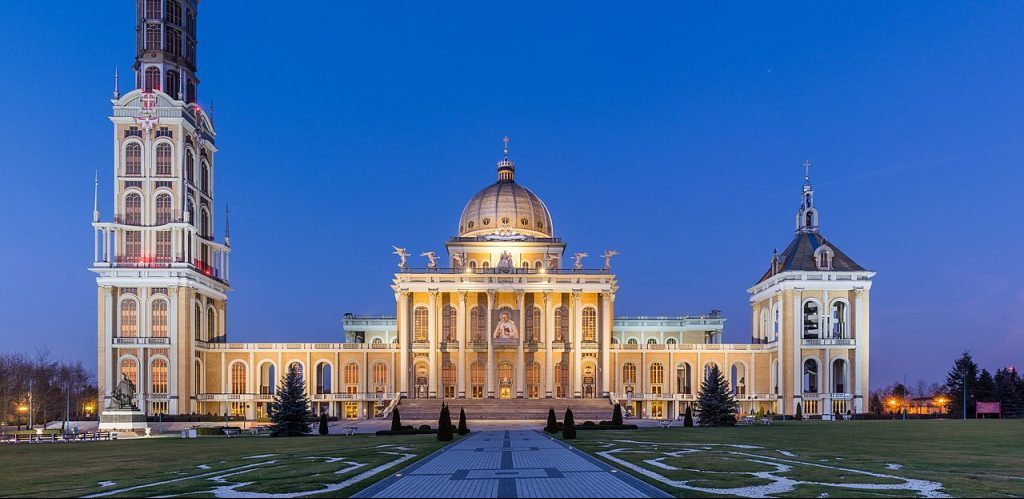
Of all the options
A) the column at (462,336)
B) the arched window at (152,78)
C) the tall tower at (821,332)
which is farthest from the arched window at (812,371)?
the arched window at (152,78)

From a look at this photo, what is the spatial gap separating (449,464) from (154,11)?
270 ft

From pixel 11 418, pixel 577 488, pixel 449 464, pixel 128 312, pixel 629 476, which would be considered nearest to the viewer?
pixel 577 488

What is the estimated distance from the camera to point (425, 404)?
96.1m

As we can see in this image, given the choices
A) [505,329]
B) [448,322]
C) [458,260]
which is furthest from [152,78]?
[505,329]

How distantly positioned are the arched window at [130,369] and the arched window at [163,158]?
19565 mm

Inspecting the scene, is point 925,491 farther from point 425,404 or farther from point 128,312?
point 128,312

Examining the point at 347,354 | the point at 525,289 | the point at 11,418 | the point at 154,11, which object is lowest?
the point at 11,418

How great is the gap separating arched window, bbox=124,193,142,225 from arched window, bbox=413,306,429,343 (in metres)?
31.1

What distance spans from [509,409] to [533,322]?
17946 millimetres

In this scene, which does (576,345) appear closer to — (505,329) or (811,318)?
(505,329)

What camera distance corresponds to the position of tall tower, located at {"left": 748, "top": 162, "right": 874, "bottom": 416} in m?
99.4

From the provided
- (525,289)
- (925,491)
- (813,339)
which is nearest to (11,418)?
(525,289)

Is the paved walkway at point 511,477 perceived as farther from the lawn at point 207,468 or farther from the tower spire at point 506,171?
the tower spire at point 506,171

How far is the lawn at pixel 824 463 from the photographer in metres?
25.4
